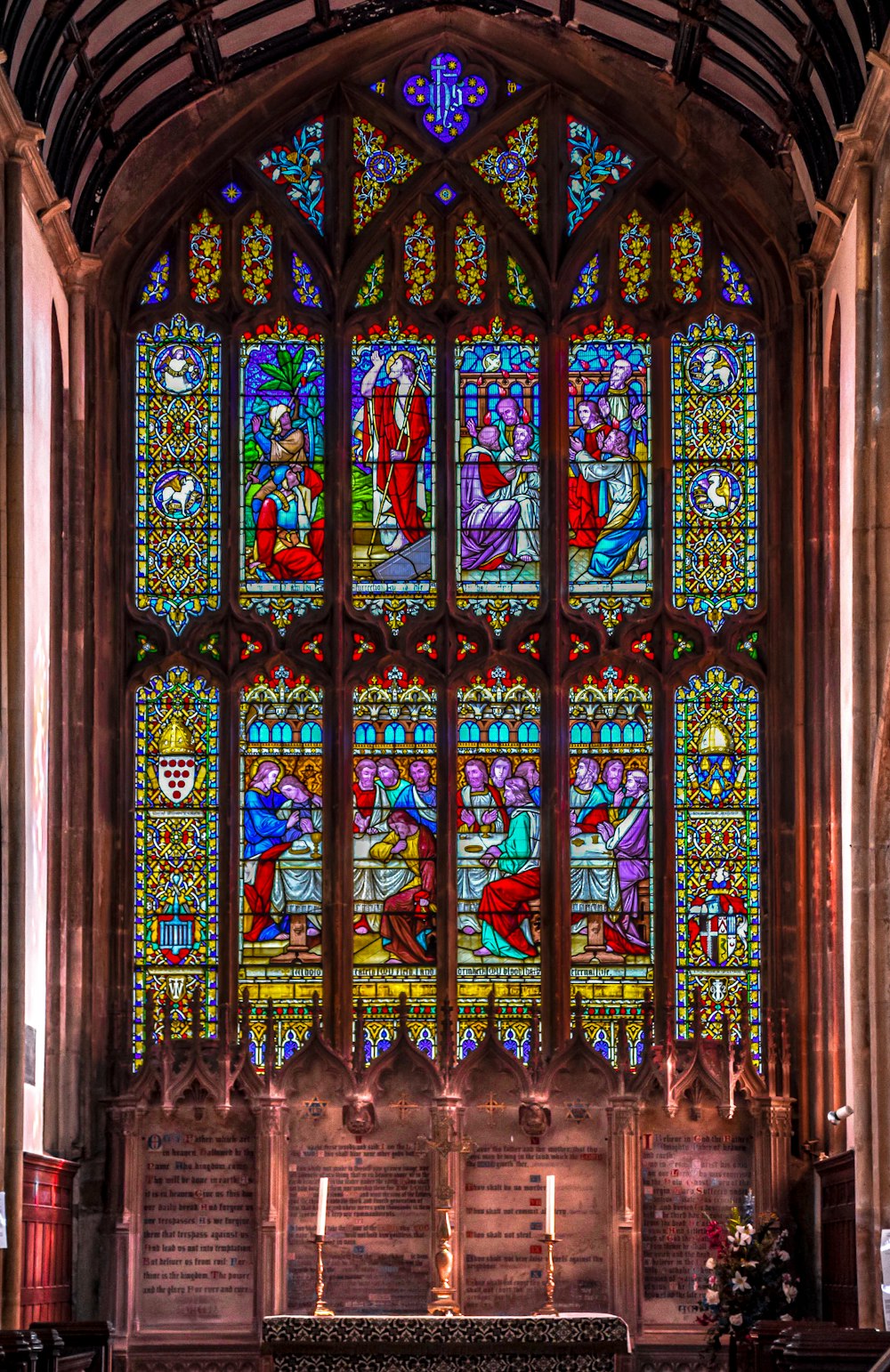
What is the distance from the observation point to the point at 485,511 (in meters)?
20.6

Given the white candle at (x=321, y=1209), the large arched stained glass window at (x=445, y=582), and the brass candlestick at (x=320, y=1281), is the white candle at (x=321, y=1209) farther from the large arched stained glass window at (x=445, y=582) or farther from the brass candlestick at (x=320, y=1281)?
the large arched stained glass window at (x=445, y=582)

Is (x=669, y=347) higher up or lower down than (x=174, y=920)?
higher up

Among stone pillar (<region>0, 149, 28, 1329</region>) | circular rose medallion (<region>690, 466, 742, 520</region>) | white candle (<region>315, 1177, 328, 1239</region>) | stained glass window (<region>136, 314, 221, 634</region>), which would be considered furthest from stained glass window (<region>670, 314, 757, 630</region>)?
stone pillar (<region>0, 149, 28, 1329</region>)

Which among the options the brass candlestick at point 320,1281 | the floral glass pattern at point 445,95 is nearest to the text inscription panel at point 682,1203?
the brass candlestick at point 320,1281

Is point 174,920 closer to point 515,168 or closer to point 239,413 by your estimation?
point 239,413

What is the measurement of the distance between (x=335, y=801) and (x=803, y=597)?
13.5 ft

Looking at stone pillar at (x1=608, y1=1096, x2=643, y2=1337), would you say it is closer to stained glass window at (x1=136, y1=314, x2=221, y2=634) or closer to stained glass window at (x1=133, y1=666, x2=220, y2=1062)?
stained glass window at (x1=133, y1=666, x2=220, y2=1062)

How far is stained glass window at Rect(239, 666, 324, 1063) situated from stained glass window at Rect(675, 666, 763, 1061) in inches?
116

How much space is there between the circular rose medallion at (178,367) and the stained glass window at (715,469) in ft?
13.1

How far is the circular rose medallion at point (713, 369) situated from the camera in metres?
20.7

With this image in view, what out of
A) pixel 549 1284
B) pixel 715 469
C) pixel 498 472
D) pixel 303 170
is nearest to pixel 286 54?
pixel 303 170

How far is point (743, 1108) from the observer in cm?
1923

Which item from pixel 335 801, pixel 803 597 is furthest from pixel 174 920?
pixel 803 597

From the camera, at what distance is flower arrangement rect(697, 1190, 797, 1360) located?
17406mm
